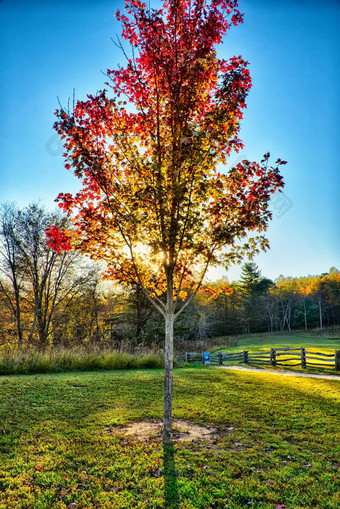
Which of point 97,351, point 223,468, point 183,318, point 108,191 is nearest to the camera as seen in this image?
point 223,468

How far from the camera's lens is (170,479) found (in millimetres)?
3627

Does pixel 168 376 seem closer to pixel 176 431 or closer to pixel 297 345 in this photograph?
pixel 176 431

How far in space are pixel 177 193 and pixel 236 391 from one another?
277 inches

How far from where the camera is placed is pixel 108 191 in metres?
5.37

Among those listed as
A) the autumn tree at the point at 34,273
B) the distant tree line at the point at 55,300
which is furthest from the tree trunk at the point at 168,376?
the autumn tree at the point at 34,273

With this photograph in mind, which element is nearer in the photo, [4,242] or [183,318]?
[4,242]

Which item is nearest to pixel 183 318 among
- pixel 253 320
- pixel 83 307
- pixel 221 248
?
pixel 83 307

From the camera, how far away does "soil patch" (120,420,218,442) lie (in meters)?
5.07

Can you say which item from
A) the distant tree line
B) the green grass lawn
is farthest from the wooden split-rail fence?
the green grass lawn

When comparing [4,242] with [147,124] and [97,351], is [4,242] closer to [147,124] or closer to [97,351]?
[97,351]

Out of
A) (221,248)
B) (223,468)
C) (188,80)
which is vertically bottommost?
(223,468)

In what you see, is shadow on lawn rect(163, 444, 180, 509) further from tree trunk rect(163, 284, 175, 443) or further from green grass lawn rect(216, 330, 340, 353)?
green grass lawn rect(216, 330, 340, 353)

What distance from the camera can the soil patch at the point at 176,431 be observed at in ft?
16.6

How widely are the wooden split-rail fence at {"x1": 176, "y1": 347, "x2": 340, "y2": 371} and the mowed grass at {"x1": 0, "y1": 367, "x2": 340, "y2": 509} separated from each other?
7312 millimetres
